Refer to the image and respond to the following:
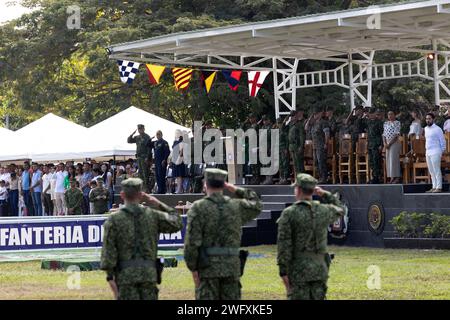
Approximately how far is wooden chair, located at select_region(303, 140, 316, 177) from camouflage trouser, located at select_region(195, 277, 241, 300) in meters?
17.4

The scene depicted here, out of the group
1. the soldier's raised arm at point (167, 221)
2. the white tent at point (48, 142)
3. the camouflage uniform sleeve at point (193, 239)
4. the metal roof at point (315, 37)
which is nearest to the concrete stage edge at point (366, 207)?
the metal roof at point (315, 37)

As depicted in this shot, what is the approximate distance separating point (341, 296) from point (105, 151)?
2025 cm

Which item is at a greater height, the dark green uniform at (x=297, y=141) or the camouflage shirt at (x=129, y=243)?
the dark green uniform at (x=297, y=141)

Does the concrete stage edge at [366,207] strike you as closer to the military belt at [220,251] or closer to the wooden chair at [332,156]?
the wooden chair at [332,156]

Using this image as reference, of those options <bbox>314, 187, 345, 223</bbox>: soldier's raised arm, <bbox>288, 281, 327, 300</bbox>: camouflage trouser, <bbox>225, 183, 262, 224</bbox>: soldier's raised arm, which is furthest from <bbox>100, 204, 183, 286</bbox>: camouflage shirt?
<bbox>314, 187, 345, 223</bbox>: soldier's raised arm

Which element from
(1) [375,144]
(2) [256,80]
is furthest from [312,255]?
(2) [256,80]

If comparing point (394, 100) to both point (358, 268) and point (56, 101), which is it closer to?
point (56, 101)

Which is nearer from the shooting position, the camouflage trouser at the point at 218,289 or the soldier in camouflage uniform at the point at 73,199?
the camouflage trouser at the point at 218,289

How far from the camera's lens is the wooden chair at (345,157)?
90.9ft

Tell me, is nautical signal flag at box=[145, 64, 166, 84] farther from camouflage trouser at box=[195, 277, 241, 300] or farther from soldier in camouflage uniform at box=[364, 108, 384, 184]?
camouflage trouser at box=[195, 277, 241, 300]

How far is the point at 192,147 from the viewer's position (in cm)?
3067

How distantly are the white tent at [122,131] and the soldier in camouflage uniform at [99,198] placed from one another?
6302mm

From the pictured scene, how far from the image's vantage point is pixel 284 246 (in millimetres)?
11484

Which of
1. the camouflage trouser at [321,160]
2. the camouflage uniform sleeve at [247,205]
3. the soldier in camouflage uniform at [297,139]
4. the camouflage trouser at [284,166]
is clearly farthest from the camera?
the camouflage trouser at [284,166]
